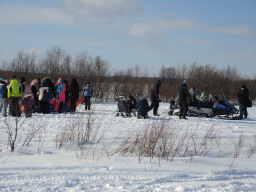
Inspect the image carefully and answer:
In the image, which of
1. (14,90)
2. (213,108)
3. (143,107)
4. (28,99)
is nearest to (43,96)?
(28,99)

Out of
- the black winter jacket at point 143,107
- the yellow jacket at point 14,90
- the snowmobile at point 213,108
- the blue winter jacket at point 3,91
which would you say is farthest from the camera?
the snowmobile at point 213,108

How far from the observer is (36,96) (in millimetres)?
14391

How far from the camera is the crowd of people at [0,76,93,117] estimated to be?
12.5 meters

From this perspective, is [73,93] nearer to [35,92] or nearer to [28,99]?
[35,92]

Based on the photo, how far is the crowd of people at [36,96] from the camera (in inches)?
493

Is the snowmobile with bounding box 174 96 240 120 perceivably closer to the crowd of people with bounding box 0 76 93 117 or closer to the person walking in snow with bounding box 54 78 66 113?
the crowd of people with bounding box 0 76 93 117

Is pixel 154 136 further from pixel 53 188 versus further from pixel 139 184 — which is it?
pixel 53 188

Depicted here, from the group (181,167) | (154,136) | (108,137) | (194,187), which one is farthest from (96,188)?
(108,137)

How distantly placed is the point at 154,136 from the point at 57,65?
21.0 metres

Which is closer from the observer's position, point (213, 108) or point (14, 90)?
point (14, 90)

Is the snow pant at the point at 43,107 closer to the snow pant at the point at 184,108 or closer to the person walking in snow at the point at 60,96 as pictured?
the person walking in snow at the point at 60,96

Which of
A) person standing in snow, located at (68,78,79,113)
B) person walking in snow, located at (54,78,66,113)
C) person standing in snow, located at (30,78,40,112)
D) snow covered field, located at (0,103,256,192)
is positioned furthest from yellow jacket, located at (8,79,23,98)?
snow covered field, located at (0,103,256,192)

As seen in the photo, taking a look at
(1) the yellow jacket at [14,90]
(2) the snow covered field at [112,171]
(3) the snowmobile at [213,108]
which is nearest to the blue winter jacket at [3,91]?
(1) the yellow jacket at [14,90]

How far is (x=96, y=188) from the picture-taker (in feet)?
13.2
